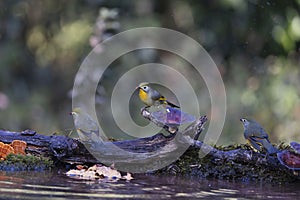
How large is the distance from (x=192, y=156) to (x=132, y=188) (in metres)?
0.85

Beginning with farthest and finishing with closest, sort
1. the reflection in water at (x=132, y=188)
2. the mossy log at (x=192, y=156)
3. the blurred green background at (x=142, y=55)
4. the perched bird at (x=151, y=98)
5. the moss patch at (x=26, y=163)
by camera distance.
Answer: the blurred green background at (x=142, y=55)
the perched bird at (x=151, y=98)
the mossy log at (x=192, y=156)
the moss patch at (x=26, y=163)
the reflection in water at (x=132, y=188)

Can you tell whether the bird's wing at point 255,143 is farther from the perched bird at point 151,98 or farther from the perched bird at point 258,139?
the perched bird at point 151,98

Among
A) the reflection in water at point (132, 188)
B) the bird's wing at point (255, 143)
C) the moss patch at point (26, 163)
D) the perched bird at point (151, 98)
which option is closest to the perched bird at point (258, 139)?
the bird's wing at point (255, 143)

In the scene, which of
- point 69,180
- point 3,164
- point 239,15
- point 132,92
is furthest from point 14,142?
point 239,15

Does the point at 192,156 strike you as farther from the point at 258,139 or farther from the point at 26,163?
the point at 26,163

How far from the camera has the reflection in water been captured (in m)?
3.13

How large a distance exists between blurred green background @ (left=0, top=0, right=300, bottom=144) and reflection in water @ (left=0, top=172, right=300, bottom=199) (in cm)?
443

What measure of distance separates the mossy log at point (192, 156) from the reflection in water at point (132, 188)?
0.46 feet

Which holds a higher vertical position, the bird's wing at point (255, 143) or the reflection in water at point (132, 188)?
the bird's wing at point (255, 143)

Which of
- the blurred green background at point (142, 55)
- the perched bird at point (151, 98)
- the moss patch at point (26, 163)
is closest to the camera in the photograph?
the moss patch at point (26, 163)

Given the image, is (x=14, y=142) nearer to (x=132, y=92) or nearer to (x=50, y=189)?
(x=50, y=189)

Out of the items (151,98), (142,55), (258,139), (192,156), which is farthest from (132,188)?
(142,55)

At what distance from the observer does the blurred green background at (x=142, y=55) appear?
340 inches

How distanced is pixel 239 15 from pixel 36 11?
2.97m
